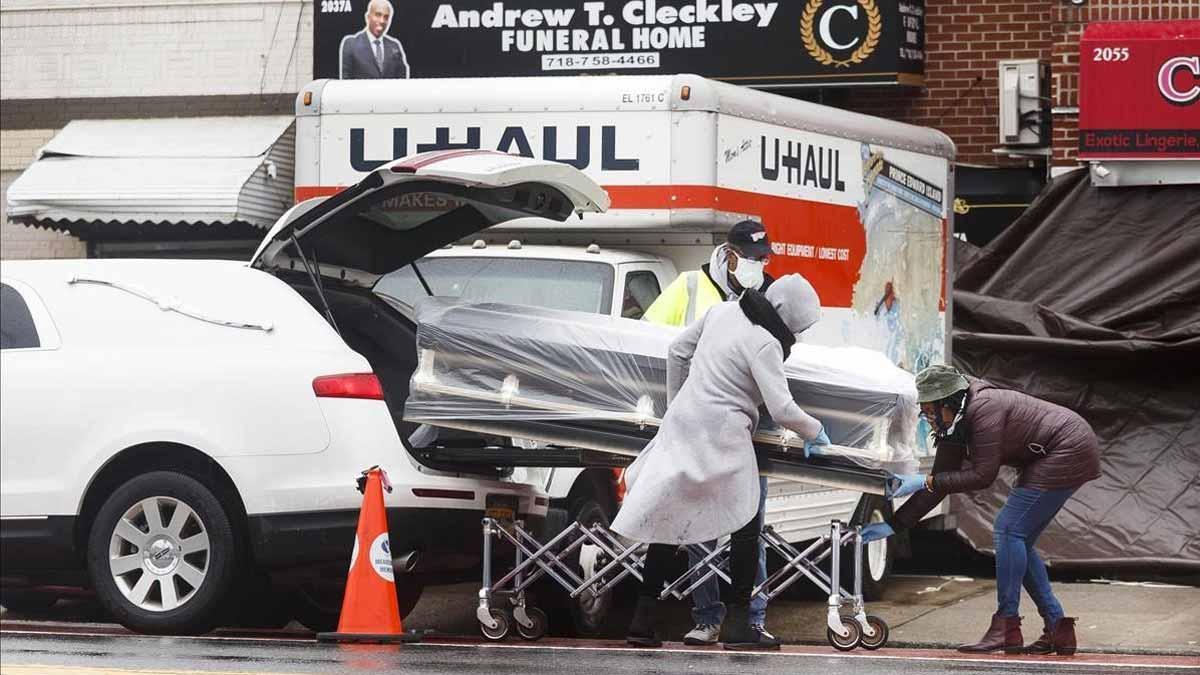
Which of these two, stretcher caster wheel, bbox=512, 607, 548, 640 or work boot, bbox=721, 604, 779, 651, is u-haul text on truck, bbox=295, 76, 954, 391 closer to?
stretcher caster wheel, bbox=512, 607, 548, 640

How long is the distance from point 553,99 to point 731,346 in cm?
303

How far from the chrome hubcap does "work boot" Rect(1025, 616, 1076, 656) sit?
3.59m

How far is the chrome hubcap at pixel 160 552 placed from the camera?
9141 mm

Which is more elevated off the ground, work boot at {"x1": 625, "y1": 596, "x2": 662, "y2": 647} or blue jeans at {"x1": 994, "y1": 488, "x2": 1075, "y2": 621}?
blue jeans at {"x1": 994, "y1": 488, "x2": 1075, "y2": 621}

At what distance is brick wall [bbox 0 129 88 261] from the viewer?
18.5m

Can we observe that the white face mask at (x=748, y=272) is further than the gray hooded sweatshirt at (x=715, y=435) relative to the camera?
Yes

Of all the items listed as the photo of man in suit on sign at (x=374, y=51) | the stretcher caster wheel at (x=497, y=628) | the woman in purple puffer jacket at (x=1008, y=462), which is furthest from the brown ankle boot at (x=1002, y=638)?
the photo of man in suit on sign at (x=374, y=51)

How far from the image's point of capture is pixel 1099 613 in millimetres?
11828

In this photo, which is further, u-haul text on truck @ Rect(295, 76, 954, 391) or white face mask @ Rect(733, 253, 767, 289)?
u-haul text on truck @ Rect(295, 76, 954, 391)

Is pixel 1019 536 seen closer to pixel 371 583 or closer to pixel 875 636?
pixel 875 636

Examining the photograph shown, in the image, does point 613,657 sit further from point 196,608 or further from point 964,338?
point 964,338

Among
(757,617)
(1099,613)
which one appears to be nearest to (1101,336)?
(1099,613)

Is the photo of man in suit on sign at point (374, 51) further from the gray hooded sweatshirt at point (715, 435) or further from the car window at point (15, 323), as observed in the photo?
the gray hooded sweatshirt at point (715, 435)

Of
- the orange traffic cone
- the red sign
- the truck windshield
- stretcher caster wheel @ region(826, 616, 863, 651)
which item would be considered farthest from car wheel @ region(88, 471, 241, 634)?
the red sign
